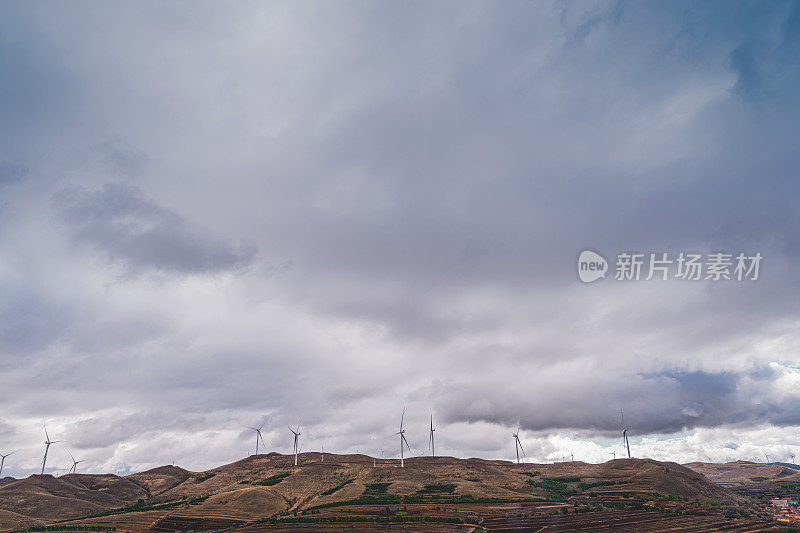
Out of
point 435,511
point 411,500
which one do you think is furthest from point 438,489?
point 435,511

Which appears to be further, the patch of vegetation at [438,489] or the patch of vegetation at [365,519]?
the patch of vegetation at [438,489]

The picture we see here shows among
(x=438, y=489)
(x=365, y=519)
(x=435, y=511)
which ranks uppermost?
(x=438, y=489)

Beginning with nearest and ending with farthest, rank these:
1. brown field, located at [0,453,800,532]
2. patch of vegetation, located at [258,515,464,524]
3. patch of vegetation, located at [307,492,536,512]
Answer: brown field, located at [0,453,800,532] < patch of vegetation, located at [258,515,464,524] < patch of vegetation, located at [307,492,536,512]

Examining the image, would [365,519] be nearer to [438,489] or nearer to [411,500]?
[411,500]

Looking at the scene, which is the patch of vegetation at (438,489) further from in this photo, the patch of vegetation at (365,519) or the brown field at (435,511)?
the patch of vegetation at (365,519)

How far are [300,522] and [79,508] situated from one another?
124 m

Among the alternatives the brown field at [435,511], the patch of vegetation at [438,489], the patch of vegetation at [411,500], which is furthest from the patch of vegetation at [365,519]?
the patch of vegetation at [438,489]

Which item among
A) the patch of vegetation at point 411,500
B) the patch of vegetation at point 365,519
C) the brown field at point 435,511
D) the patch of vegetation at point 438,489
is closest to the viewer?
the brown field at point 435,511

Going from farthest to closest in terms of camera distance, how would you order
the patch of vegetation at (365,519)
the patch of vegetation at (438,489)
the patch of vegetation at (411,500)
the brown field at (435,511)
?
the patch of vegetation at (438,489), the patch of vegetation at (411,500), the patch of vegetation at (365,519), the brown field at (435,511)

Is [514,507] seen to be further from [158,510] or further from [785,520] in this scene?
[158,510]

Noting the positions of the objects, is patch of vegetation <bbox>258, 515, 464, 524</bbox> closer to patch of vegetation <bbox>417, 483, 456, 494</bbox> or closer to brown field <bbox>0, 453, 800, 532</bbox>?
brown field <bbox>0, 453, 800, 532</bbox>

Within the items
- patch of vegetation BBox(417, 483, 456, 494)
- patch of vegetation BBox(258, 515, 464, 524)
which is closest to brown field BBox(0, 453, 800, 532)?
patch of vegetation BBox(258, 515, 464, 524)

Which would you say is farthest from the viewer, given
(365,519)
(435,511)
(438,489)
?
(438,489)

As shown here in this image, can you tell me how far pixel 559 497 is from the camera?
7347 inches
